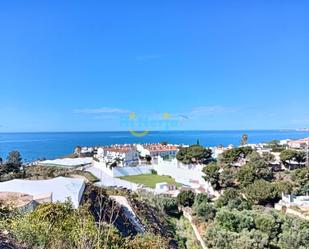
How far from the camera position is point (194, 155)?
31.7 m

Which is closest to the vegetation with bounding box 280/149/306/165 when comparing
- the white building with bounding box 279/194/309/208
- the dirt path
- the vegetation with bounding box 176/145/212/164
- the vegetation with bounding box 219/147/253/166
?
the vegetation with bounding box 219/147/253/166

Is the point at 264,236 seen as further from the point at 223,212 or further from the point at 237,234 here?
the point at 223,212

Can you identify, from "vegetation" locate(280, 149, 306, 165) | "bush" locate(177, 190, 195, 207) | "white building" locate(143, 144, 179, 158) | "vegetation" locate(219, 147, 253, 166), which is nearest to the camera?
"bush" locate(177, 190, 195, 207)

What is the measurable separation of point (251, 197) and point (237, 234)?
7336mm

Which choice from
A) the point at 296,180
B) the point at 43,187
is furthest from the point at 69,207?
the point at 296,180

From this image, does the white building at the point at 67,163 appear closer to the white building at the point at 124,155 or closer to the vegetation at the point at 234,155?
the white building at the point at 124,155

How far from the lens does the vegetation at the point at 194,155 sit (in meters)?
31.7

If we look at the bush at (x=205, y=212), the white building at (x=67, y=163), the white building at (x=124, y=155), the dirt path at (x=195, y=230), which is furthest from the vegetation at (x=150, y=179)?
the bush at (x=205, y=212)

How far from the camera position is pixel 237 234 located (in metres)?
12.1

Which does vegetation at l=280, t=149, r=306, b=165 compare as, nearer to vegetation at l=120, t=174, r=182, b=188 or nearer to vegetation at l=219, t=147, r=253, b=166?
vegetation at l=219, t=147, r=253, b=166

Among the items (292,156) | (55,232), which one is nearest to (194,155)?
(292,156)

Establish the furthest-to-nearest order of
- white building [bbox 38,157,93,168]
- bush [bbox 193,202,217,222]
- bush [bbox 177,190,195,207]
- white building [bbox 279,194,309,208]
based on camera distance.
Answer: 1. white building [bbox 38,157,93,168]
2. bush [bbox 177,190,195,207]
3. white building [bbox 279,194,309,208]
4. bush [bbox 193,202,217,222]

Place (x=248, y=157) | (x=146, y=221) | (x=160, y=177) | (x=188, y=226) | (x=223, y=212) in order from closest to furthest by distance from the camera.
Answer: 1. (x=146, y=221)
2. (x=223, y=212)
3. (x=188, y=226)
4. (x=248, y=157)
5. (x=160, y=177)

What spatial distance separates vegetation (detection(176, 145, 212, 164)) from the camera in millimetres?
31703
